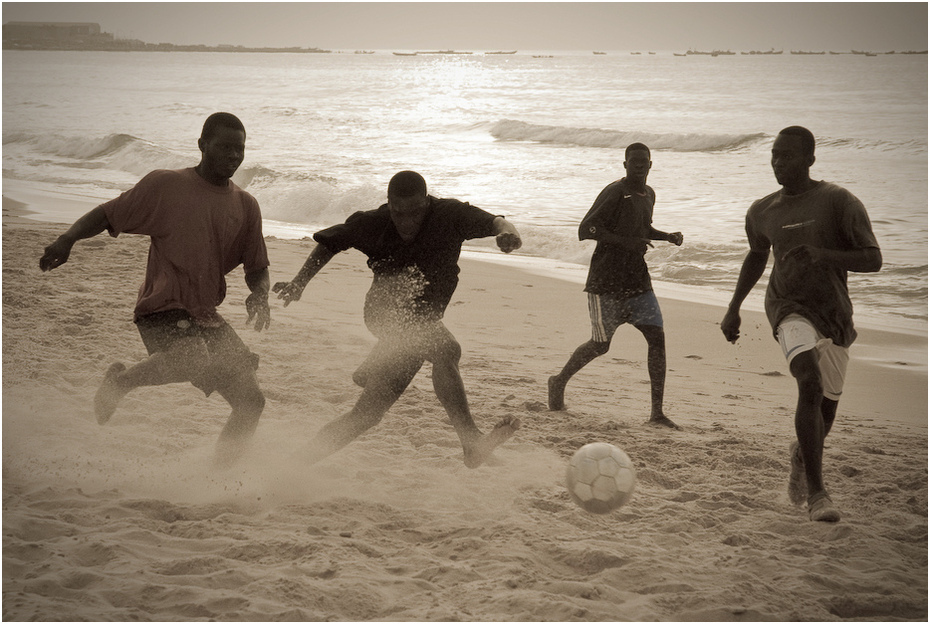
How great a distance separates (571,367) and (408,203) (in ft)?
8.71

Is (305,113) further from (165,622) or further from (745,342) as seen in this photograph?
(165,622)

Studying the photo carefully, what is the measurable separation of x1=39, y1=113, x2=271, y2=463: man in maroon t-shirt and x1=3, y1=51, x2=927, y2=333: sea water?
25.5ft

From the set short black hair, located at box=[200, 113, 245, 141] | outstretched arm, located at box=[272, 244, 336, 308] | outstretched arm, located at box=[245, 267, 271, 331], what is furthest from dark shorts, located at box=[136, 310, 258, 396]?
short black hair, located at box=[200, 113, 245, 141]

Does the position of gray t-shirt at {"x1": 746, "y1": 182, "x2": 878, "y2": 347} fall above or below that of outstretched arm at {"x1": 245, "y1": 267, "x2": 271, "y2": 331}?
above

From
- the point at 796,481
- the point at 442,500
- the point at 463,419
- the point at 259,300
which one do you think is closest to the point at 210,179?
the point at 259,300

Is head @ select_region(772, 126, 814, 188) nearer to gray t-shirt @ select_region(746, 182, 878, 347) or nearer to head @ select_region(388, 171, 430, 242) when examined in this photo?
gray t-shirt @ select_region(746, 182, 878, 347)

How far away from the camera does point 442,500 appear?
4.74m

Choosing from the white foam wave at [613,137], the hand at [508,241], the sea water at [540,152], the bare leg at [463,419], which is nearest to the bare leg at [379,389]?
the bare leg at [463,419]

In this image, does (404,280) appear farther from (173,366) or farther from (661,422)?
(661,422)

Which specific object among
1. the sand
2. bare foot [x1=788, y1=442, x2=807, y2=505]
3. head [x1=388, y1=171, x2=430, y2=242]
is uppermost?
head [x1=388, y1=171, x2=430, y2=242]

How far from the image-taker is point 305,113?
4334cm

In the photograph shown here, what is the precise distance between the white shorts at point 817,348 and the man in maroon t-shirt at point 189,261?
2692 mm

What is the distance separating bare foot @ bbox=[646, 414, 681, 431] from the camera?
616cm

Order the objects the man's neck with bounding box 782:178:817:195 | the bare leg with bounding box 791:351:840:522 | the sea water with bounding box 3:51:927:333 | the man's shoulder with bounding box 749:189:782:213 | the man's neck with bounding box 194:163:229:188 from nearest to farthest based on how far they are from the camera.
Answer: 1. the bare leg with bounding box 791:351:840:522
2. the man's neck with bounding box 194:163:229:188
3. the man's neck with bounding box 782:178:817:195
4. the man's shoulder with bounding box 749:189:782:213
5. the sea water with bounding box 3:51:927:333
